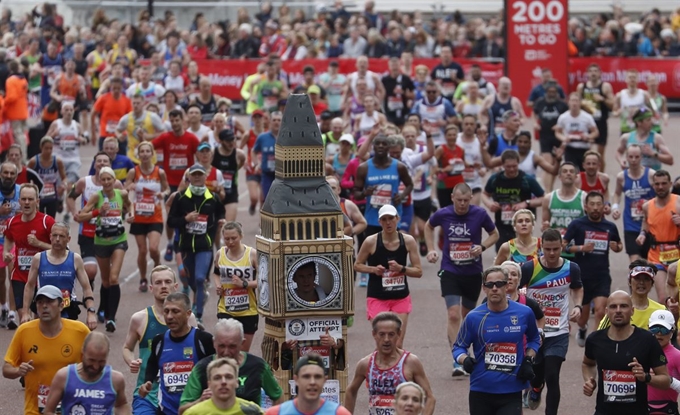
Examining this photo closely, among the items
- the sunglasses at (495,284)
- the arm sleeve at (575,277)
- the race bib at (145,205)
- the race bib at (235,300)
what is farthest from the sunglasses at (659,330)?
the race bib at (145,205)

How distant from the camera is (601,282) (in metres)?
15.1

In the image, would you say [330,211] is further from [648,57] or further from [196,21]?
[196,21]

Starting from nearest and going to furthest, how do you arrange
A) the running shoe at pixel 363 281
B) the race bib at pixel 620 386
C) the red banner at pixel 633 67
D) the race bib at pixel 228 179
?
the race bib at pixel 620 386
the running shoe at pixel 363 281
the race bib at pixel 228 179
the red banner at pixel 633 67

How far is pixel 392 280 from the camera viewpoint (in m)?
13.9

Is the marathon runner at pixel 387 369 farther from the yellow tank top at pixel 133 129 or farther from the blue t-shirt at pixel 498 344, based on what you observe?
the yellow tank top at pixel 133 129

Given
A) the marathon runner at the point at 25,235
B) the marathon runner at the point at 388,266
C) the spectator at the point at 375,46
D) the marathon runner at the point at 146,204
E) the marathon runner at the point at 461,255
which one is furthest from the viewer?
the spectator at the point at 375,46

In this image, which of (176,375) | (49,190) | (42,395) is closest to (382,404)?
(176,375)

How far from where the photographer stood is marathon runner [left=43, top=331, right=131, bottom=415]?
33.2 ft

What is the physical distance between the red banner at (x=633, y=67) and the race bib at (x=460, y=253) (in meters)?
19.5

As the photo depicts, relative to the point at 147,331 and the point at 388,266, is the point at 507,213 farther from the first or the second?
the point at 147,331

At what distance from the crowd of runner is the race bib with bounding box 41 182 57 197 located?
2.4 inches

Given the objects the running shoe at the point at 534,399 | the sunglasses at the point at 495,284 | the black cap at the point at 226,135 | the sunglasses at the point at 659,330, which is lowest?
the running shoe at the point at 534,399

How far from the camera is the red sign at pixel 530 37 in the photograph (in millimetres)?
31500

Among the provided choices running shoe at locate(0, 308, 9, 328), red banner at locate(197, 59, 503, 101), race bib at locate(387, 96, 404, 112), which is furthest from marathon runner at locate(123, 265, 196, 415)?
red banner at locate(197, 59, 503, 101)
